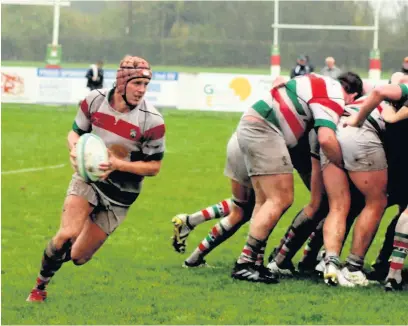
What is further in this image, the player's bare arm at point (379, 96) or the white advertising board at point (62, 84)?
the white advertising board at point (62, 84)

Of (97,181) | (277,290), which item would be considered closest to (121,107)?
(97,181)

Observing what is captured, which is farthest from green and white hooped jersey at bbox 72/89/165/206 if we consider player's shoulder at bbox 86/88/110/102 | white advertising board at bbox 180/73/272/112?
white advertising board at bbox 180/73/272/112

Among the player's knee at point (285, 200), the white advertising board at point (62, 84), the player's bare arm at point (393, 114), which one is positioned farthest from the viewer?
the white advertising board at point (62, 84)

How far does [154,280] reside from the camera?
30.1ft

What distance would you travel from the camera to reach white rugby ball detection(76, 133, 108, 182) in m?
7.98

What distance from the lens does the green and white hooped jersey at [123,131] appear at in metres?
8.30

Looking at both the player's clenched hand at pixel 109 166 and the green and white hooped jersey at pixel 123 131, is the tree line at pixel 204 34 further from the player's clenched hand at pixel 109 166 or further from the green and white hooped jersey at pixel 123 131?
the player's clenched hand at pixel 109 166

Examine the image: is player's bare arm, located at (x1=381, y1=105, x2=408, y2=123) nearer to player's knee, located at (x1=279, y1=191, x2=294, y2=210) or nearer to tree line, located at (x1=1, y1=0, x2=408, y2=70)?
player's knee, located at (x1=279, y1=191, x2=294, y2=210)

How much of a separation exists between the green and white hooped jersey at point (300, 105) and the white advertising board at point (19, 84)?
968 inches

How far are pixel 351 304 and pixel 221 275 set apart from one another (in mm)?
1640

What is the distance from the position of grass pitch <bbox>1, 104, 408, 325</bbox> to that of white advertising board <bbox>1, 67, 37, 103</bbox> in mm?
15963

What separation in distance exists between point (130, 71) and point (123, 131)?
45cm

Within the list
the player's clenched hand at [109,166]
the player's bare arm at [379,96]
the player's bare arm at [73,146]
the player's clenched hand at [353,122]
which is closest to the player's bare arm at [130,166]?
the player's clenched hand at [109,166]

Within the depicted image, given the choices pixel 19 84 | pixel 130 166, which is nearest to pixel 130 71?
pixel 130 166
